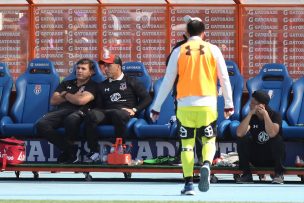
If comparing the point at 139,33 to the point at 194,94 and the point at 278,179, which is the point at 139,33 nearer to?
the point at 278,179

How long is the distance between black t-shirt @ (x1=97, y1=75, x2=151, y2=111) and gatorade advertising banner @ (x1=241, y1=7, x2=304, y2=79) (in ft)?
6.48

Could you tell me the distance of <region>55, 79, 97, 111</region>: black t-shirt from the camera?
20.2m

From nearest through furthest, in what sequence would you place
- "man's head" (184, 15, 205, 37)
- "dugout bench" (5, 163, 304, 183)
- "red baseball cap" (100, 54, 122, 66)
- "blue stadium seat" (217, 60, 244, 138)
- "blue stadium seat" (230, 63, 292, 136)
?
"man's head" (184, 15, 205, 37)
"dugout bench" (5, 163, 304, 183)
"blue stadium seat" (217, 60, 244, 138)
"red baseball cap" (100, 54, 122, 66)
"blue stadium seat" (230, 63, 292, 136)

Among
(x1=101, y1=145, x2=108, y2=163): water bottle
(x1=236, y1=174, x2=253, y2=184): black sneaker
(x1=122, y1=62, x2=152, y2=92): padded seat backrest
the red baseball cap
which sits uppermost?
the red baseball cap

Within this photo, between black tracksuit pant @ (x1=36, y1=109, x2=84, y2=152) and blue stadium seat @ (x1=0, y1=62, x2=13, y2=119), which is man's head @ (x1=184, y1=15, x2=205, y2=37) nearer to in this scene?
black tracksuit pant @ (x1=36, y1=109, x2=84, y2=152)

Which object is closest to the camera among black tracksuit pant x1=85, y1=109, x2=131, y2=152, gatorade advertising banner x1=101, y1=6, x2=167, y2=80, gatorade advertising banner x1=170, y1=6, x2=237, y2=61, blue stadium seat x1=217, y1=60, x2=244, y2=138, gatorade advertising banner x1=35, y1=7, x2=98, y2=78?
blue stadium seat x1=217, y1=60, x2=244, y2=138

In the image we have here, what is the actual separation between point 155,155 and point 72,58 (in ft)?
8.16

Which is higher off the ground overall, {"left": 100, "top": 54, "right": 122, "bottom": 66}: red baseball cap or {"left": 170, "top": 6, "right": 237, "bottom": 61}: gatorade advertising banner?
{"left": 170, "top": 6, "right": 237, "bottom": 61}: gatorade advertising banner

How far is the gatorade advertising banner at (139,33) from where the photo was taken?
2112cm

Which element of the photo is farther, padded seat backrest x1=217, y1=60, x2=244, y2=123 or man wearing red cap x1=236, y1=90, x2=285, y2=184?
padded seat backrest x1=217, y1=60, x2=244, y2=123

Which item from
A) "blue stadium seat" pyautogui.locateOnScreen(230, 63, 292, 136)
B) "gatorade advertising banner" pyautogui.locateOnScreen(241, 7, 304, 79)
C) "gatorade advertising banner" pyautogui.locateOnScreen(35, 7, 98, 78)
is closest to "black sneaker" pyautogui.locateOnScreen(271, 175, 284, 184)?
"blue stadium seat" pyautogui.locateOnScreen(230, 63, 292, 136)

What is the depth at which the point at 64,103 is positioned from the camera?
2044 centimetres

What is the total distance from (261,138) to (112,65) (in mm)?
2944

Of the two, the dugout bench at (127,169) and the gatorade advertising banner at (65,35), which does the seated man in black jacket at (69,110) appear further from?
the gatorade advertising banner at (65,35)
